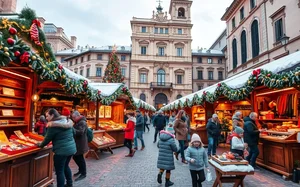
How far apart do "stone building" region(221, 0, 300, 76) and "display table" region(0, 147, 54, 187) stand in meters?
15.0

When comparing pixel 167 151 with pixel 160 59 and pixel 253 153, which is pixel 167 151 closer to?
pixel 253 153

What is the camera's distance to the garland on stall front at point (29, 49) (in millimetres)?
3506

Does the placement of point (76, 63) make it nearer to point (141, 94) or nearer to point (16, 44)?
point (141, 94)

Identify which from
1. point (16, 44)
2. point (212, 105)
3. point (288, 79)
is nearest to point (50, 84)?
point (16, 44)

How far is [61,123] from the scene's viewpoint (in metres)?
4.27

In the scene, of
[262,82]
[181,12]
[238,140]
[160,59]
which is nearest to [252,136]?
[238,140]

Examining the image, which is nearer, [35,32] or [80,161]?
[35,32]

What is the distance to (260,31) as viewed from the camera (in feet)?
73.2

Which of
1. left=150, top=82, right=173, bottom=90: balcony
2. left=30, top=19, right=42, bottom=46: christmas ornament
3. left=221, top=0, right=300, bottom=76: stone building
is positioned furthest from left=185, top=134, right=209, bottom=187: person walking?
left=150, top=82, right=173, bottom=90: balcony

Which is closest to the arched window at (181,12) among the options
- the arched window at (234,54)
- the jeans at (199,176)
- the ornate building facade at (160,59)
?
the ornate building facade at (160,59)

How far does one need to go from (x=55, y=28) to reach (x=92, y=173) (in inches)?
2467

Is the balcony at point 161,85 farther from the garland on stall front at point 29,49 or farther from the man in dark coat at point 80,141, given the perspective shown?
the man in dark coat at point 80,141

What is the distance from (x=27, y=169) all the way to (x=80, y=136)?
157 cm

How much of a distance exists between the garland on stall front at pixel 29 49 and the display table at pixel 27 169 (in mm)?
1687
